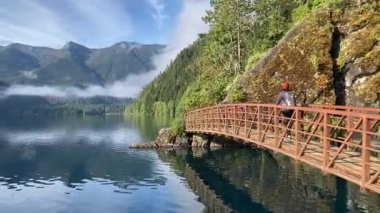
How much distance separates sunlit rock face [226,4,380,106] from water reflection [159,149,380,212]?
19.4 ft

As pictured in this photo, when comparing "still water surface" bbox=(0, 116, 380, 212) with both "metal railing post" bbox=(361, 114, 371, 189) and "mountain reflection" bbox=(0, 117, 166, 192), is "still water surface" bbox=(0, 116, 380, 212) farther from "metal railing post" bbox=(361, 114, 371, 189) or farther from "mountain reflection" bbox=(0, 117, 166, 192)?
"metal railing post" bbox=(361, 114, 371, 189)

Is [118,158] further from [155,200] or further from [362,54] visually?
[362,54]

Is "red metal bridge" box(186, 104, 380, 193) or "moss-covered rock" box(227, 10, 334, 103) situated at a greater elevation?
"moss-covered rock" box(227, 10, 334, 103)

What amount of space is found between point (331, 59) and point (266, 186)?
1151cm

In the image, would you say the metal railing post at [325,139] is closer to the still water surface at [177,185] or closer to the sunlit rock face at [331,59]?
the still water surface at [177,185]

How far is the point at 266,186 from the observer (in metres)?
28.9

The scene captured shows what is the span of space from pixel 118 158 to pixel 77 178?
11754 mm

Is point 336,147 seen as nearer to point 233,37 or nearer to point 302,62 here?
point 302,62

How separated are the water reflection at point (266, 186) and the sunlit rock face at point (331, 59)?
19.4 feet

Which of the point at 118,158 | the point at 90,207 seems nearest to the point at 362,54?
the point at 90,207

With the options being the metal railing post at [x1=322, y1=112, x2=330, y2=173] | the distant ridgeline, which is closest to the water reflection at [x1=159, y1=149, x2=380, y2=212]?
the distant ridgeline

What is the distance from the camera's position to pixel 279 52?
3669cm

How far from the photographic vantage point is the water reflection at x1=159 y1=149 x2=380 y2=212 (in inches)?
931

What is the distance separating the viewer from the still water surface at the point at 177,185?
24938mm
